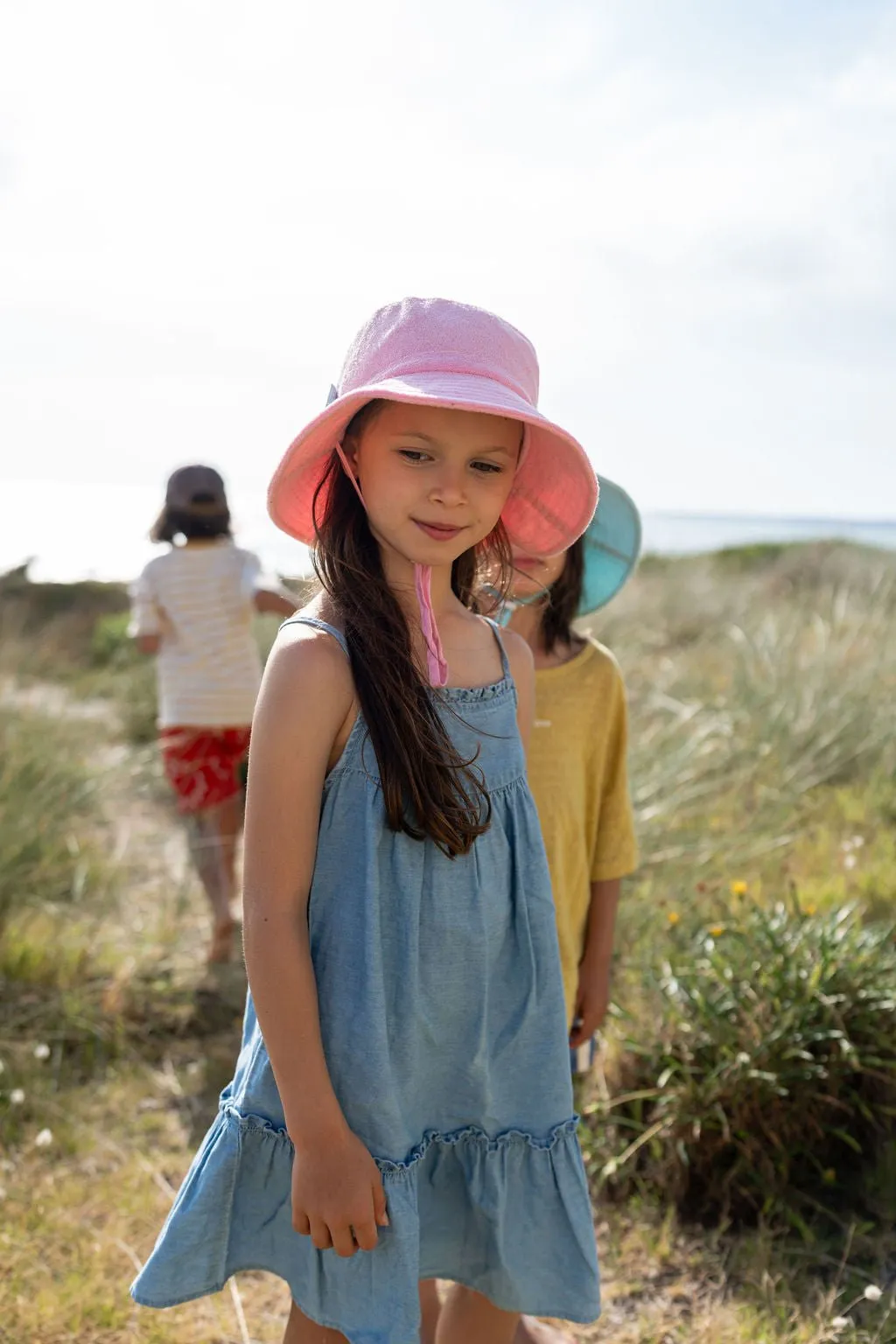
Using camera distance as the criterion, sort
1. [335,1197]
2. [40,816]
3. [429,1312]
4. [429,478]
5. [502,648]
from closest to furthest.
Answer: [335,1197], [429,478], [502,648], [429,1312], [40,816]

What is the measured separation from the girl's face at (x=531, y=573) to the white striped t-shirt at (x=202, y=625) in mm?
1964

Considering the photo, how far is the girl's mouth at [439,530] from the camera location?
1.37 meters

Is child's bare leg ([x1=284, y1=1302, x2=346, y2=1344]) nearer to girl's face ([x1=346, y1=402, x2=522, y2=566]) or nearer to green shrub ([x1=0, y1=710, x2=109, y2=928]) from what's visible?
girl's face ([x1=346, y1=402, x2=522, y2=566])

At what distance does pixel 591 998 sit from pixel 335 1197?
2.71ft

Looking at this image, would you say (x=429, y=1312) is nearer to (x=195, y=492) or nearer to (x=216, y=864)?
(x=216, y=864)

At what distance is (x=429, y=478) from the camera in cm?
137

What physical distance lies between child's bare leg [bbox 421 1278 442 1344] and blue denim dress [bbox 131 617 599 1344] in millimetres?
389

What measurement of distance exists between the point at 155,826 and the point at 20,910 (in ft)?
5.38

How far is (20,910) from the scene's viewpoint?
335 cm

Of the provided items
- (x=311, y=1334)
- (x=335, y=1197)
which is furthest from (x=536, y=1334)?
(x=335, y=1197)

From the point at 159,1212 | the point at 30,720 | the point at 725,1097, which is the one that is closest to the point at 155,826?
the point at 30,720

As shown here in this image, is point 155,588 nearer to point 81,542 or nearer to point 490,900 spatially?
point 490,900

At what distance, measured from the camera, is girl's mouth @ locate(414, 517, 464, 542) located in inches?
54.1

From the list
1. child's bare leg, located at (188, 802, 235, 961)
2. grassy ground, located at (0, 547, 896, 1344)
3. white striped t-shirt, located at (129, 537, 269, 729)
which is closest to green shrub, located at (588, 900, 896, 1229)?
grassy ground, located at (0, 547, 896, 1344)
